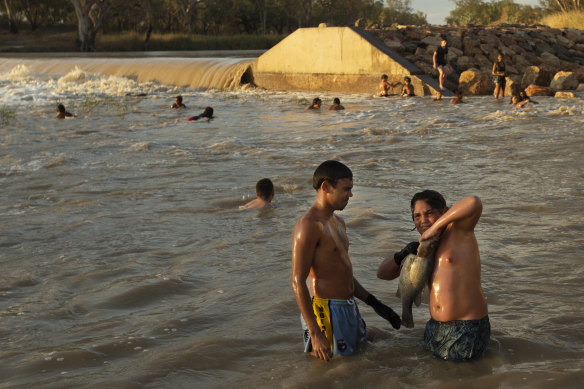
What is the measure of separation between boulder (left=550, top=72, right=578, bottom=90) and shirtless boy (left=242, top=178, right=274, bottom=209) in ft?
44.6

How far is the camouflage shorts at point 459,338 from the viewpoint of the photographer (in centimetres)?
367

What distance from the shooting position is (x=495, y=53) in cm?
2220

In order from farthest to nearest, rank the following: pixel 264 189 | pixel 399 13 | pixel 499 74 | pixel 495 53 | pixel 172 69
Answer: pixel 399 13
pixel 172 69
pixel 495 53
pixel 499 74
pixel 264 189

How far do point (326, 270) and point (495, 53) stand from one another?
19.9 metres

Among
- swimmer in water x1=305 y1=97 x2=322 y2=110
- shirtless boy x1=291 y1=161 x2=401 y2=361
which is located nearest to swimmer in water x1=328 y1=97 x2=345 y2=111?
swimmer in water x1=305 y1=97 x2=322 y2=110

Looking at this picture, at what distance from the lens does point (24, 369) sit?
4195 millimetres

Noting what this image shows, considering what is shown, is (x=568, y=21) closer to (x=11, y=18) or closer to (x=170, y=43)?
(x=170, y=43)

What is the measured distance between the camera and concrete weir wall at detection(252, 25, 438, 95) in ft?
66.3

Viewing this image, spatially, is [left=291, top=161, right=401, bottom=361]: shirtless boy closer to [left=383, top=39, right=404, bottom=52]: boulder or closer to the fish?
the fish

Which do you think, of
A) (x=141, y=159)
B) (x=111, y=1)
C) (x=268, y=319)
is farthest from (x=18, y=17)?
(x=268, y=319)

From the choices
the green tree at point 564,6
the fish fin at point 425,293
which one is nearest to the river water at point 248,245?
the fish fin at point 425,293

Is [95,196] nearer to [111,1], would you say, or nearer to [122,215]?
[122,215]

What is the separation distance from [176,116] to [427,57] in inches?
311

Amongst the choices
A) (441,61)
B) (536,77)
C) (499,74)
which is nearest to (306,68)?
(441,61)
